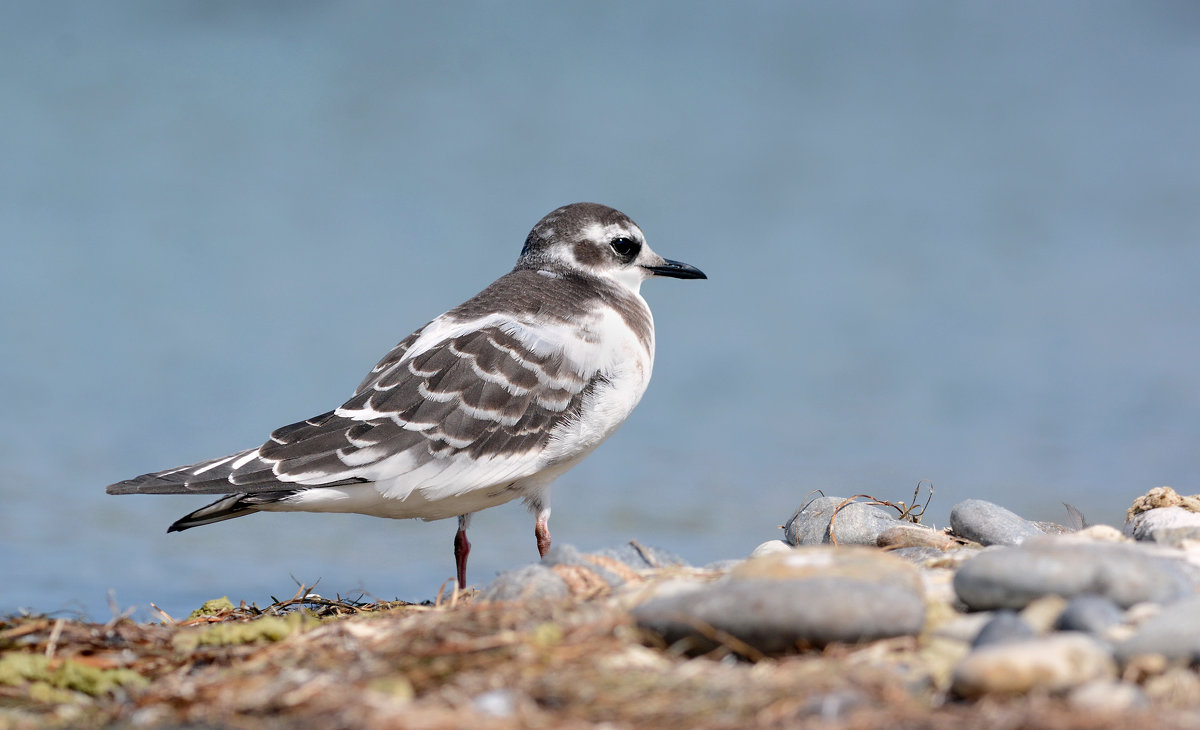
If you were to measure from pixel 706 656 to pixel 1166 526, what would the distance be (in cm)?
306

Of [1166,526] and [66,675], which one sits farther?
[1166,526]

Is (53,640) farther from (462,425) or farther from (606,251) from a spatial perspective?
(606,251)

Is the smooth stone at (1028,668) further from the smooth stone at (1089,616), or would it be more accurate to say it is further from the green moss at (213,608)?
the green moss at (213,608)

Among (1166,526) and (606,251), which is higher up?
(606,251)

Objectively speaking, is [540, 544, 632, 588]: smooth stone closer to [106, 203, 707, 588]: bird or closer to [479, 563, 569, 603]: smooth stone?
[479, 563, 569, 603]: smooth stone

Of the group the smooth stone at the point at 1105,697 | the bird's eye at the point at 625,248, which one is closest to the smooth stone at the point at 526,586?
the smooth stone at the point at 1105,697

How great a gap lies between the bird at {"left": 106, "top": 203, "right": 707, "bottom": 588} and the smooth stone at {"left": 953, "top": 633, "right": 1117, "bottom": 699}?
340 cm

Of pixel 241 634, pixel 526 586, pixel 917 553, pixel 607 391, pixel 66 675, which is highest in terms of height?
pixel 607 391

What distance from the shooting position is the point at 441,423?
5.91m

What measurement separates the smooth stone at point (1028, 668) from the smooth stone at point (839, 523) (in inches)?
126

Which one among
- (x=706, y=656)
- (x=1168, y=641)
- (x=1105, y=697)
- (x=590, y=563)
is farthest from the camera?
(x=590, y=563)

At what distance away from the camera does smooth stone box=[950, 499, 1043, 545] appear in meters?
5.80

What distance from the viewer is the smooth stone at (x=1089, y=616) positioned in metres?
3.29

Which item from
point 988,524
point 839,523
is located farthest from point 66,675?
point 988,524
